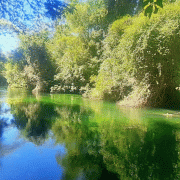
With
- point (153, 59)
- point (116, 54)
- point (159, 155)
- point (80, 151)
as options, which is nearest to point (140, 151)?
point (159, 155)

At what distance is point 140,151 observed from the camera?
387 cm

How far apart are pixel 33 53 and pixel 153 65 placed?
15.2 metres

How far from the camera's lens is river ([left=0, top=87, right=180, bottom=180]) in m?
3.00

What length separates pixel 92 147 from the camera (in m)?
4.09

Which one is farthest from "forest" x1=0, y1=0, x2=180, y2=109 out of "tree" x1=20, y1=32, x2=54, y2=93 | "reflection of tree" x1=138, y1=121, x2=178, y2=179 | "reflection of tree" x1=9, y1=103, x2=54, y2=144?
"reflection of tree" x1=9, y1=103, x2=54, y2=144

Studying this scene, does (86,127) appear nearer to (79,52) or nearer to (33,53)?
(79,52)

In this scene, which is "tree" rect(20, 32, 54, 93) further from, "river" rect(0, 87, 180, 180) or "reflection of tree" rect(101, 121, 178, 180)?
"reflection of tree" rect(101, 121, 178, 180)

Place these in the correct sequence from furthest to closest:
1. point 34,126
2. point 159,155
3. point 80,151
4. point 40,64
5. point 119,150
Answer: point 40,64 < point 34,126 < point 119,150 < point 80,151 < point 159,155

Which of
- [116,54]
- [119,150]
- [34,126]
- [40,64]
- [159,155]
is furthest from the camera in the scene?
[40,64]

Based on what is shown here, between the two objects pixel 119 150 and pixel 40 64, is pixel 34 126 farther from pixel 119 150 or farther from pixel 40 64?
pixel 40 64

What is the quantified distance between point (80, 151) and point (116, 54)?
328 inches

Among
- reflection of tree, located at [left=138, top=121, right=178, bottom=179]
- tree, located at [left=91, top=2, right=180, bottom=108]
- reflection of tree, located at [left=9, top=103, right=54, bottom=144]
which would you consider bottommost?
reflection of tree, located at [left=138, top=121, right=178, bottom=179]

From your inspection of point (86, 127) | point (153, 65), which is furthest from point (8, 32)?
point (153, 65)

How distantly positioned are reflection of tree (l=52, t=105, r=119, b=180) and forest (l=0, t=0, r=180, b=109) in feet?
7.86
